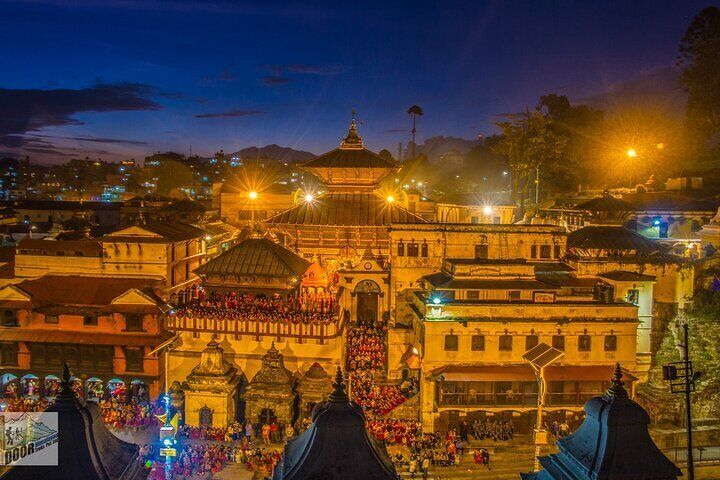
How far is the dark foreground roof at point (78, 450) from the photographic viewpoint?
379 inches

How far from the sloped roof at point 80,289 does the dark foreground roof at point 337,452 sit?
26.5m

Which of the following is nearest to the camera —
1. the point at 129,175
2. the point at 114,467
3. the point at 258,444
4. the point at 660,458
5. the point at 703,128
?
the point at 114,467

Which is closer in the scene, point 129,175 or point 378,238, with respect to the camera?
point 378,238

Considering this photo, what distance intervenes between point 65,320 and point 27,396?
192 inches

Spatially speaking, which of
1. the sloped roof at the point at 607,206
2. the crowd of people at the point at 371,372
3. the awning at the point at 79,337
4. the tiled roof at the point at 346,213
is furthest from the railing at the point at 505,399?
the sloped roof at the point at 607,206

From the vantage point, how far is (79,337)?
34.3 meters

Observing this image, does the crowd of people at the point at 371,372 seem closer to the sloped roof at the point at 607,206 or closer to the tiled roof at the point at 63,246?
the sloped roof at the point at 607,206

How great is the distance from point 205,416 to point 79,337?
34.2ft

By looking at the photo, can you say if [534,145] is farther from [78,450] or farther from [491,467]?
[78,450]

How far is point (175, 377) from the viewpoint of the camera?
110 ft

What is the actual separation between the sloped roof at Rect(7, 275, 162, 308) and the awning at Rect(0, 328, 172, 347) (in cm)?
186

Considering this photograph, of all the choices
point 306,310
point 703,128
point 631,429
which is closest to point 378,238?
point 306,310

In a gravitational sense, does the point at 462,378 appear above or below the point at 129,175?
below

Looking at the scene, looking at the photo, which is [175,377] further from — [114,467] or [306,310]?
[114,467]
